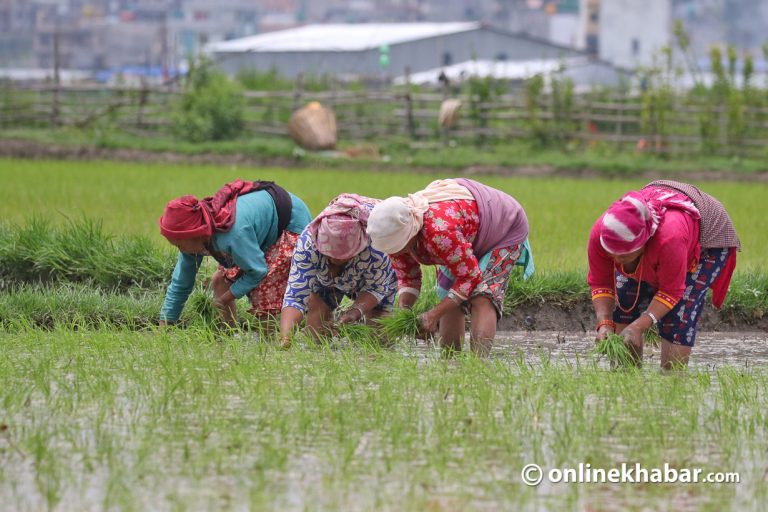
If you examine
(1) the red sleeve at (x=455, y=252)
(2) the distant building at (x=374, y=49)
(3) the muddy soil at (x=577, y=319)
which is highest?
(2) the distant building at (x=374, y=49)

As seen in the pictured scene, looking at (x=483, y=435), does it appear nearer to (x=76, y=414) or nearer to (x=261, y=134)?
(x=76, y=414)

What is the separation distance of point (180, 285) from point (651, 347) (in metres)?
2.31

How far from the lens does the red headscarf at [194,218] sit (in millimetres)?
4715

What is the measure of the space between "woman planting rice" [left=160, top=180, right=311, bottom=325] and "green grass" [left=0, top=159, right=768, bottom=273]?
6.63ft

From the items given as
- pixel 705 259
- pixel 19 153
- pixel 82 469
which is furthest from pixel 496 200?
pixel 19 153

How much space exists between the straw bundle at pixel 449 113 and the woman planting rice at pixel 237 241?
13136 mm

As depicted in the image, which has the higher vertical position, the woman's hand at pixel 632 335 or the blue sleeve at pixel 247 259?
the blue sleeve at pixel 247 259

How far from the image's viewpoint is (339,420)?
3.68 meters

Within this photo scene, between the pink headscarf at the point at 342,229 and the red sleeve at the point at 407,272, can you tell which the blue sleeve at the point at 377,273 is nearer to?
the red sleeve at the point at 407,272

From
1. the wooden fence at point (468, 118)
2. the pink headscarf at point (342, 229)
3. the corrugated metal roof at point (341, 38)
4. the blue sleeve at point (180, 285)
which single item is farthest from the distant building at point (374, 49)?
the pink headscarf at point (342, 229)

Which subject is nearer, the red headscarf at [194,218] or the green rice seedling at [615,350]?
the green rice seedling at [615,350]

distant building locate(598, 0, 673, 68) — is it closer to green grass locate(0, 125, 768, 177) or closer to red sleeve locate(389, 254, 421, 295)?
green grass locate(0, 125, 768, 177)

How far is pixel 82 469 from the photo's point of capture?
10.7 feet

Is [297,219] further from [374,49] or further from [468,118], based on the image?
[374,49]
